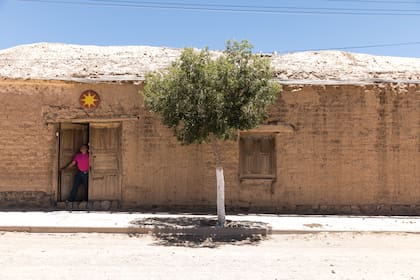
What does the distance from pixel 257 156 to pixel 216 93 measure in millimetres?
3289

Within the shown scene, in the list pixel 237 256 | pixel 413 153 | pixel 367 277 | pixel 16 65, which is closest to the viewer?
pixel 367 277

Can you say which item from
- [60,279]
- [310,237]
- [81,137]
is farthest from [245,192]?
[60,279]

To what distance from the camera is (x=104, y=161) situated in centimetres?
1154

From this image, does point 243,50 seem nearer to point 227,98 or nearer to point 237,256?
point 227,98

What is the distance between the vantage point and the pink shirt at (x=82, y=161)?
11.5 metres

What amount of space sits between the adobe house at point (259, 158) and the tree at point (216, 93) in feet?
7.03

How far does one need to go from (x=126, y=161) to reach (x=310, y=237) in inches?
194

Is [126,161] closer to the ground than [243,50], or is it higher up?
closer to the ground

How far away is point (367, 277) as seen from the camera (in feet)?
18.8

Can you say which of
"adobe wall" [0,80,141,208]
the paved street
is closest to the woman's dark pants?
"adobe wall" [0,80,141,208]

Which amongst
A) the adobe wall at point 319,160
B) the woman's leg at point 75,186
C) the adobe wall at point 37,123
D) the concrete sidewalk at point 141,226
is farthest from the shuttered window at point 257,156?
the woman's leg at point 75,186

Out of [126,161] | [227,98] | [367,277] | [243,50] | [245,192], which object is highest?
[243,50]

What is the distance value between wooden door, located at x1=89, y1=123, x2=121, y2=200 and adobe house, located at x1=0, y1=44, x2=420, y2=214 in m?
0.28

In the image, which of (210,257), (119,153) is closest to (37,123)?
(119,153)
